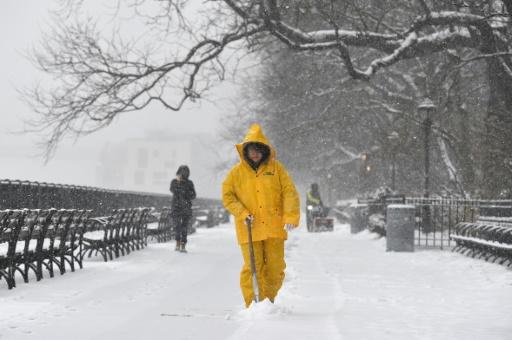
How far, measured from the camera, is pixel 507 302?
9.84 m

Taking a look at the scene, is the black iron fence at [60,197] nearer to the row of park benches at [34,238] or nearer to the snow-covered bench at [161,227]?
the snow-covered bench at [161,227]

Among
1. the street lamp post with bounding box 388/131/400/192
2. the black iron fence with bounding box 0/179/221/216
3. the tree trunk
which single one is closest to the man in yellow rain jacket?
the black iron fence with bounding box 0/179/221/216

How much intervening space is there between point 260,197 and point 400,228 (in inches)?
441

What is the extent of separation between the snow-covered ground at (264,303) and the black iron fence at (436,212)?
2.67 m

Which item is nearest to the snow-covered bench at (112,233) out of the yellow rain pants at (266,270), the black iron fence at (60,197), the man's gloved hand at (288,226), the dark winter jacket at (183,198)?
the dark winter jacket at (183,198)

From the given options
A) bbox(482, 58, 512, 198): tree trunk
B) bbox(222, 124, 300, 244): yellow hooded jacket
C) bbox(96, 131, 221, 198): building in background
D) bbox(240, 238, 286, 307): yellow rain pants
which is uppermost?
bbox(96, 131, 221, 198): building in background

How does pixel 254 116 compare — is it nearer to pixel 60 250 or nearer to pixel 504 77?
pixel 504 77

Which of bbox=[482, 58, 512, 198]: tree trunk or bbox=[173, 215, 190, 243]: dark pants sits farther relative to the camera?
bbox=[482, 58, 512, 198]: tree trunk

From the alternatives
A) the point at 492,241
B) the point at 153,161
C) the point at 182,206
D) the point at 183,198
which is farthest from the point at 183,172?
the point at 153,161

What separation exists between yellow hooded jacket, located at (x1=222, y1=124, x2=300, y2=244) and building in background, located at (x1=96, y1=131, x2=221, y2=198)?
128 m

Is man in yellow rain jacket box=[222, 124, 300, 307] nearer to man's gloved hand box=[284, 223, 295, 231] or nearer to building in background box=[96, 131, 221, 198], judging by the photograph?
man's gloved hand box=[284, 223, 295, 231]

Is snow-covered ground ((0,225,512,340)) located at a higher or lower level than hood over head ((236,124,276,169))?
Answer: lower

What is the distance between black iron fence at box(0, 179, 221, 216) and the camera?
62.0 feet

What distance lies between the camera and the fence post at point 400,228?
18.8 meters
